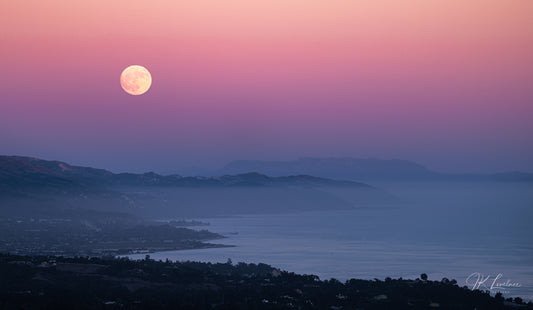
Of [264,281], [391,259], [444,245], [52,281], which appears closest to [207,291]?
[264,281]

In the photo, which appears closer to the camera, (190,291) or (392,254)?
(190,291)

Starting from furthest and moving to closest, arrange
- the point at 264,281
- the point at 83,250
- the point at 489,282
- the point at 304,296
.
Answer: the point at 83,250, the point at 489,282, the point at 264,281, the point at 304,296

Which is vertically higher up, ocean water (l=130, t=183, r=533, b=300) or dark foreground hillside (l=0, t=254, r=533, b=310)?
ocean water (l=130, t=183, r=533, b=300)

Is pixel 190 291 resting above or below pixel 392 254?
below

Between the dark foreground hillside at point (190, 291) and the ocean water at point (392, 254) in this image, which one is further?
the ocean water at point (392, 254)

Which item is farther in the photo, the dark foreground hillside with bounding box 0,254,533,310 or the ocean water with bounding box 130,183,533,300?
the ocean water with bounding box 130,183,533,300

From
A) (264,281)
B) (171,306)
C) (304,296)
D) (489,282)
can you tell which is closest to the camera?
(171,306)

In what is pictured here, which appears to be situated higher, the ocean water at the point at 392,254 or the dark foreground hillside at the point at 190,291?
the ocean water at the point at 392,254

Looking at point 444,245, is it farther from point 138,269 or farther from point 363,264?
point 138,269
